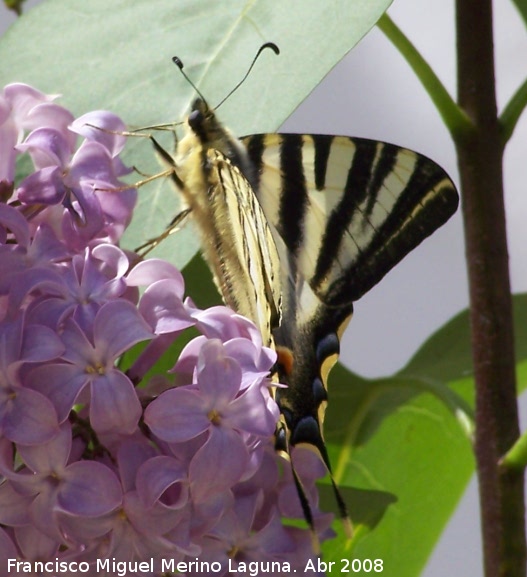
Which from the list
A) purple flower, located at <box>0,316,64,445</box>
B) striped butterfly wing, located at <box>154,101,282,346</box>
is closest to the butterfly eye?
striped butterfly wing, located at <box>154,101,282,346</box>

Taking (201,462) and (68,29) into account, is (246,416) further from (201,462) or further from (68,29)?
(68,29)

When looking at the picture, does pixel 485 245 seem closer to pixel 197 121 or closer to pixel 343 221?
pixel 343 221

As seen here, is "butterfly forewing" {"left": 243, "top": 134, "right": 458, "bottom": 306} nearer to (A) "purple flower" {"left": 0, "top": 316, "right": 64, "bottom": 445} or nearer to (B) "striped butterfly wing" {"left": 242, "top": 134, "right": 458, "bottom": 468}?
(B) "striped butterfly wing" {"left": 242, "top": 134, "right": 458, "bottom": 468}

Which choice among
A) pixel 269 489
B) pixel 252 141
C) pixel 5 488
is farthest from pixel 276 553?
pixel 252 141

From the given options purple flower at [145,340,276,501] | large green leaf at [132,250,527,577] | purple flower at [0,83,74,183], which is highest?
purple flower at [0,83,74,183]

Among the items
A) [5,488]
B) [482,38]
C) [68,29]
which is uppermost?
[482,38]

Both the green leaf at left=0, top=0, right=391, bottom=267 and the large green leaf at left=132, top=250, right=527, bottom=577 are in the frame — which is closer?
the green leaf at left=0, top=0, right=391, bottom=267

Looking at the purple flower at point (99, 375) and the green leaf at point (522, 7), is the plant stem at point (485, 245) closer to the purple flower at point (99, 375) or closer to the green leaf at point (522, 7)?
the green leaf at point (522, 7)
